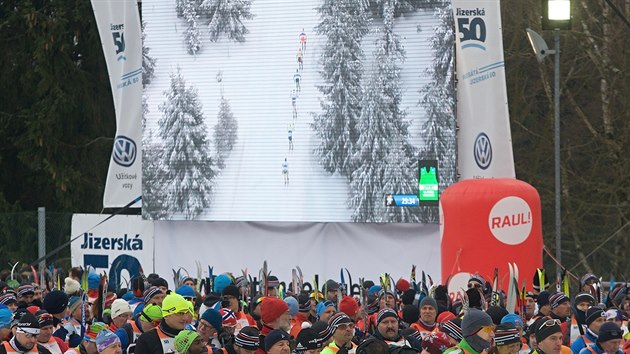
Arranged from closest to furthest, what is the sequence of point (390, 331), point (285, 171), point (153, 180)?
1. point (390, 331)
2. point (285, 171)
3. point (153, 180)

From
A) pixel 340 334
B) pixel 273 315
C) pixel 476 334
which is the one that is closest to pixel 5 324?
pixel 273 315

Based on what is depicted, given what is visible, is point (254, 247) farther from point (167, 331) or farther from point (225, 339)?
point (167, 331)

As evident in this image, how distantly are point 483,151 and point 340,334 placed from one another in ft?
35.4

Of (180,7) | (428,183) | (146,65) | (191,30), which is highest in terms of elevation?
(180,7)

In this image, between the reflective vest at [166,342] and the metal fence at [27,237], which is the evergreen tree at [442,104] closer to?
the metal fence at [27,237]

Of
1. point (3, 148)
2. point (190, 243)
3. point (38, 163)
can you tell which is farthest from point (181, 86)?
point (3, 148)

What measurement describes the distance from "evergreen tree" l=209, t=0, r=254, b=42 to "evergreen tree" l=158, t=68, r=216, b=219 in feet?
3.27

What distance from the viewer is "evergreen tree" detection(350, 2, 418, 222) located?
2136cm

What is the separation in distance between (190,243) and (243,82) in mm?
2949

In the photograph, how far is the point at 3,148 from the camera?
32.6m

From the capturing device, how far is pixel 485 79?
20.7 m

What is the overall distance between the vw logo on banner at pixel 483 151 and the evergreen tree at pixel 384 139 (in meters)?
1.00

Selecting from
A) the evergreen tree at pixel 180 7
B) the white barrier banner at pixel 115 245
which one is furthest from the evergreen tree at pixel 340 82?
the white barrier banner at pixel 115 245

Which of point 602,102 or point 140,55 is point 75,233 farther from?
point 602,102
